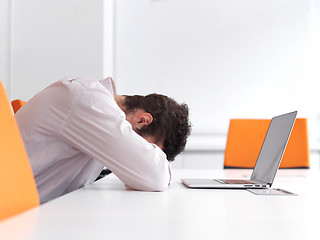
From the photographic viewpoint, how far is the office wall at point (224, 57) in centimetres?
432

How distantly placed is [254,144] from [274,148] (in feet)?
5.18

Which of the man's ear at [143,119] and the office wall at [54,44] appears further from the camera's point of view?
the office wall at [54,44]

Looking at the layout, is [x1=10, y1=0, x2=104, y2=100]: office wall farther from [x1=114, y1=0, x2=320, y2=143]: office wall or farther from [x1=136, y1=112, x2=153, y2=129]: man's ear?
[x1=136, y1=112, x2=153, y2=129]: man's ear

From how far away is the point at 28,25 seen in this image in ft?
13.3

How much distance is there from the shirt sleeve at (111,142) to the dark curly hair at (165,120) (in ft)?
0.90

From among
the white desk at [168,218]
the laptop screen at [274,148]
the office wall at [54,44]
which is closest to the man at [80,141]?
the white desk at [168,218]

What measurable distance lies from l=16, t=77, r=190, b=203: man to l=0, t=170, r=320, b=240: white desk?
155mm

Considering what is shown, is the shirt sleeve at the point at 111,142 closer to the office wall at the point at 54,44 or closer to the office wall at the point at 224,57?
the office wall at the point at 54,44

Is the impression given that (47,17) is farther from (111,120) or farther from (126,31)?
(111,120)

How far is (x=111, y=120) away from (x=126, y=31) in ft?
11.2

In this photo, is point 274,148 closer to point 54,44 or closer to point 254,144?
point 254,144

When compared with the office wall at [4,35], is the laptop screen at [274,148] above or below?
below

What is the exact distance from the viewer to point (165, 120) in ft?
4.89

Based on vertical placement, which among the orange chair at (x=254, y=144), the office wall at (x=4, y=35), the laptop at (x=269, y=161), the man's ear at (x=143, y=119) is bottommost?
the orange chair at (x=254, y=144)
